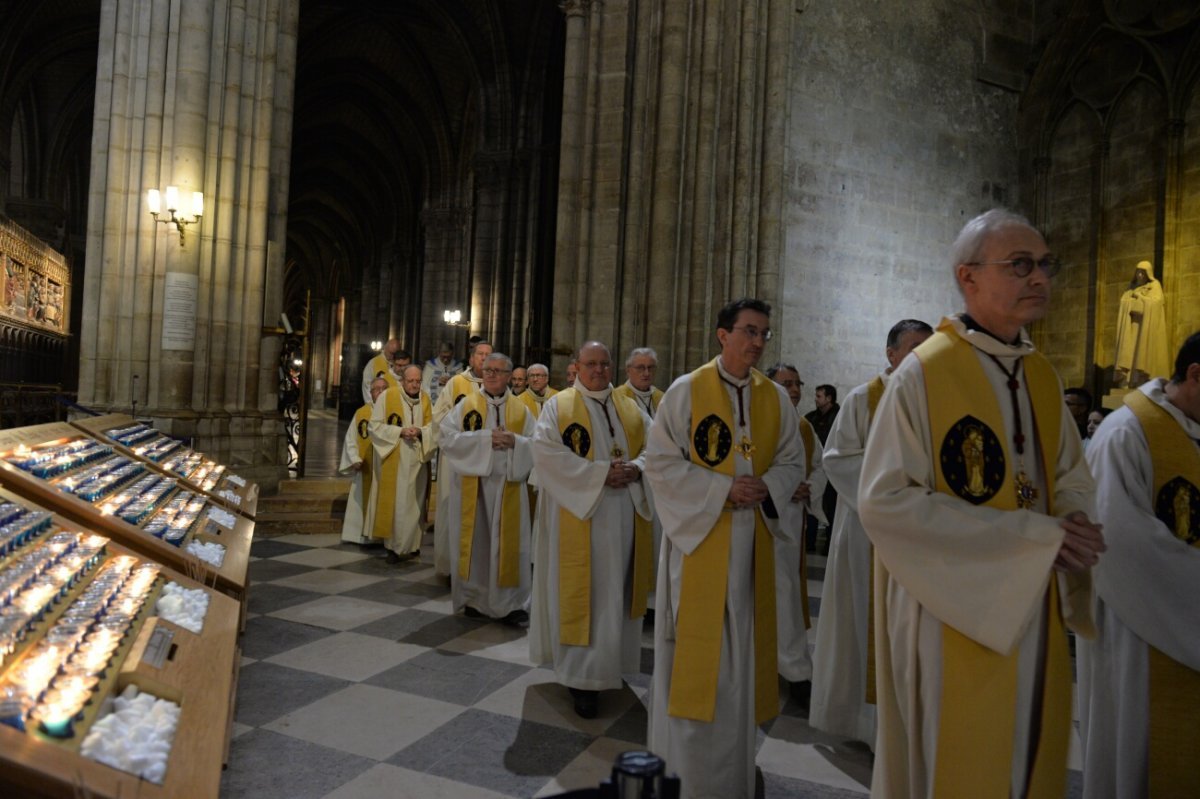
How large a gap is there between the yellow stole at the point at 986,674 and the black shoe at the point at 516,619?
3820 mm

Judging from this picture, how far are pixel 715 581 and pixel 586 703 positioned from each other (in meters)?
1.24

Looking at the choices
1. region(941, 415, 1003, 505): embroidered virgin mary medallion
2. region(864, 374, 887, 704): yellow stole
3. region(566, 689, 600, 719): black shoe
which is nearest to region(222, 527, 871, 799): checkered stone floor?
region(566, 689, 600, 719): black shoe

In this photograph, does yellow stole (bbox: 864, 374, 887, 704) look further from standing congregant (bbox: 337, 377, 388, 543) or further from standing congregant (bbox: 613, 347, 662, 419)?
standing congregant (bbox: 337, 377, 388, 543)

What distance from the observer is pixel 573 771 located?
3.26 meters

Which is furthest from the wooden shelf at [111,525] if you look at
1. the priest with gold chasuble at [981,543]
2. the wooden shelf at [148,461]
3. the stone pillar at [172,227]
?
the stone pillar at [172,227]

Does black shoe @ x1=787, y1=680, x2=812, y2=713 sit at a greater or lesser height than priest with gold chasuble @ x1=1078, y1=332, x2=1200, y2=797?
lesser

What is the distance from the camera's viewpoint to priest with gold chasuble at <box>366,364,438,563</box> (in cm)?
750

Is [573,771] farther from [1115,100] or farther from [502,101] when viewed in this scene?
[502,101]

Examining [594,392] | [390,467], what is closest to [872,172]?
[390,467]

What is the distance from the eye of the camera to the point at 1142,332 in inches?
427

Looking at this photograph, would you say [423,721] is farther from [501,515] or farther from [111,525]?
[501,515]

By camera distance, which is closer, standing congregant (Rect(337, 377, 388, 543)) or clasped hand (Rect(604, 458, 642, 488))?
clasped hand (Rect(604, 458, 642, 488))

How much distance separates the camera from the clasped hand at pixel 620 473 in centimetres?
404

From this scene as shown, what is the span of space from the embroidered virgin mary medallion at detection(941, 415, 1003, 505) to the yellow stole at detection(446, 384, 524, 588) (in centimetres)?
388
